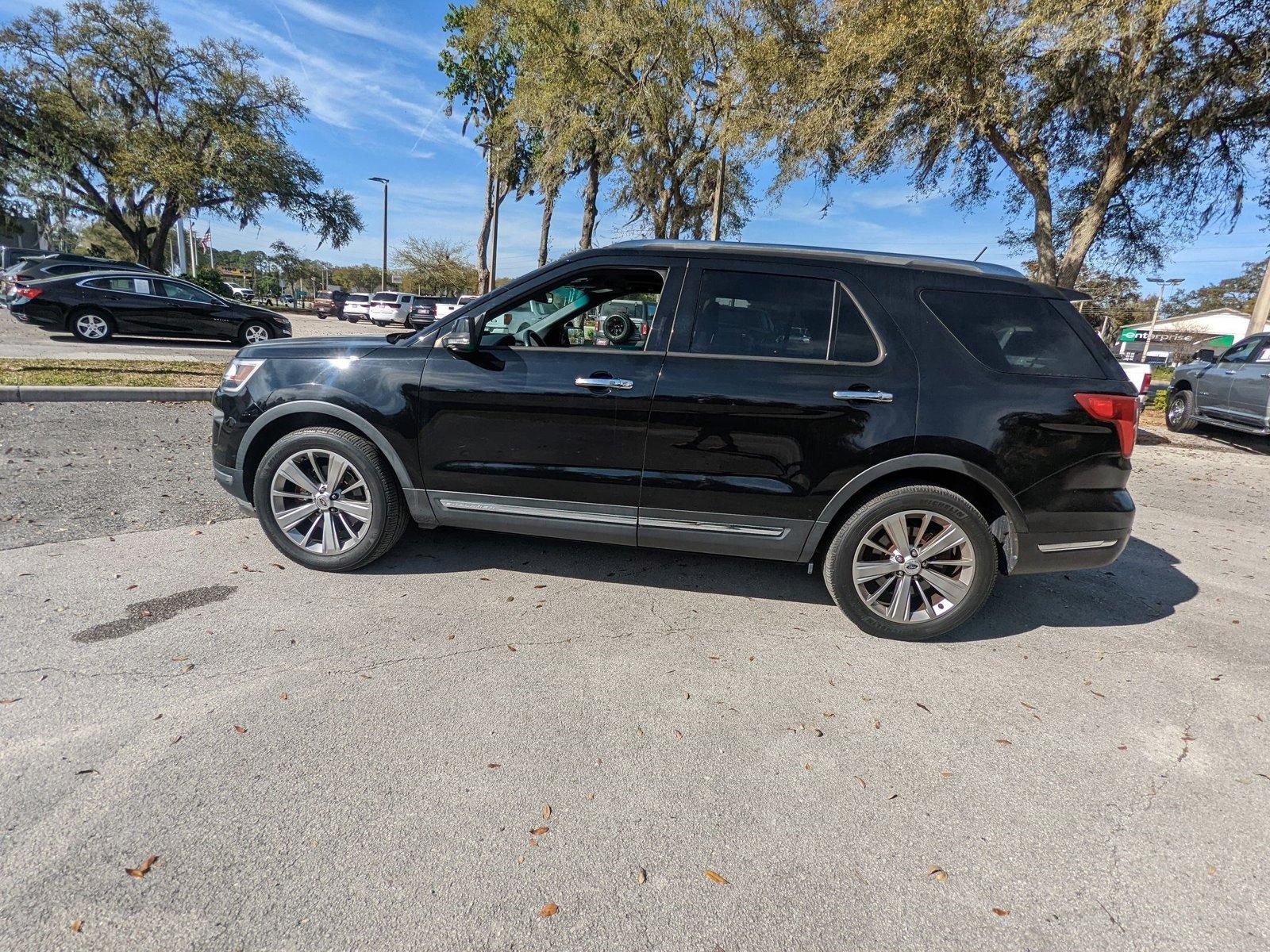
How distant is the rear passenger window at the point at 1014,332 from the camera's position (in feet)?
10.9

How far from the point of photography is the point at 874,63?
12977 mm

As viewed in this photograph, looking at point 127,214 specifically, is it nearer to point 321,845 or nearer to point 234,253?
point 321,845

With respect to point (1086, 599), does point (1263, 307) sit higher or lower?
higher

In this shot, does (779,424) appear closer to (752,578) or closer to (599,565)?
(752,578)

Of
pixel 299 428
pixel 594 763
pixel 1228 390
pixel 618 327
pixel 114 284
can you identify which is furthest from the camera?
pixel 114 284

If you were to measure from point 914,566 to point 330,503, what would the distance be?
328 cm

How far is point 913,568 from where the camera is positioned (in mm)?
3410

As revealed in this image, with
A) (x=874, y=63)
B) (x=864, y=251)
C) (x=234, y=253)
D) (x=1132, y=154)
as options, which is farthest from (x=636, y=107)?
(x=234, y=253)

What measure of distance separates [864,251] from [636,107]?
1865 centimetres

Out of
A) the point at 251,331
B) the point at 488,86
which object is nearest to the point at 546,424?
the point at 251,331

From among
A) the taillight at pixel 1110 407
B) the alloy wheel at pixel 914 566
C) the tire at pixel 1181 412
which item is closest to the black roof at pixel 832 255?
the taillight at pixel 1110 407

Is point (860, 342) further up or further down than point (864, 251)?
further down

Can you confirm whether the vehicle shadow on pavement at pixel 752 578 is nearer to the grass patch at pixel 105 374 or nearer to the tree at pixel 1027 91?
the grass patch at pixel 105 374

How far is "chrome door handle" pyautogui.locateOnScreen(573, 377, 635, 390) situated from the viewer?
342 centimetres
